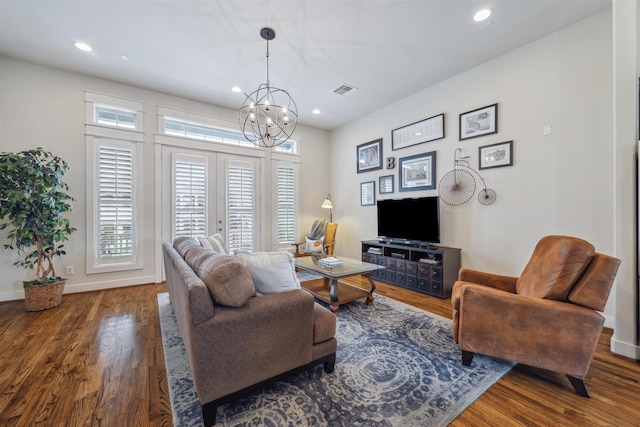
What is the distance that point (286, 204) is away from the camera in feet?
18.5

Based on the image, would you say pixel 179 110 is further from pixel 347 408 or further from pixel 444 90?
pixel 347 408

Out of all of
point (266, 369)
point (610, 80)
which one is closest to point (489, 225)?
point (610, 80)

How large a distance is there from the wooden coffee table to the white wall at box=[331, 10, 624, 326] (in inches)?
62.8

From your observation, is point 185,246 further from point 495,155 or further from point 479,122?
point 479,122

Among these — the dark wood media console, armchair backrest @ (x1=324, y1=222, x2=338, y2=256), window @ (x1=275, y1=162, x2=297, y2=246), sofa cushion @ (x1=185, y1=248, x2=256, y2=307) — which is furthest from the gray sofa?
A: window @ (x1=275, y1=162, x2=297, y2=246)

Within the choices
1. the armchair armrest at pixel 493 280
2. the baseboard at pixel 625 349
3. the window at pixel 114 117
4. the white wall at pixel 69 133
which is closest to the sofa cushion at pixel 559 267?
the armchair armrest at pixel 493 280

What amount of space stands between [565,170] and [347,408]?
3.30 metres

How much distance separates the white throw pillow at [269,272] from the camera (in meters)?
1.78

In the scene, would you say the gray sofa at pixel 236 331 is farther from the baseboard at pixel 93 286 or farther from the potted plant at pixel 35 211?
the baseboard at pixel 93 286

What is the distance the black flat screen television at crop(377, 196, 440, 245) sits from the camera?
3809 millimetres

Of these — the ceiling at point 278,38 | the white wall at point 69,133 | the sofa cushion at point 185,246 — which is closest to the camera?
the sofa cushion at point 185,246

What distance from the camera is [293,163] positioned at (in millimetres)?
5688

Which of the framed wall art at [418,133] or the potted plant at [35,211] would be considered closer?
the potted plant at [35,211]

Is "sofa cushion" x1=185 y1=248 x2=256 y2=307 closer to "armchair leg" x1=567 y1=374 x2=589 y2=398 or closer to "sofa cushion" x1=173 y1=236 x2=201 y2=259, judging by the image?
"sofa cushion" x1=173 y1=236 x2=201 y2=259
